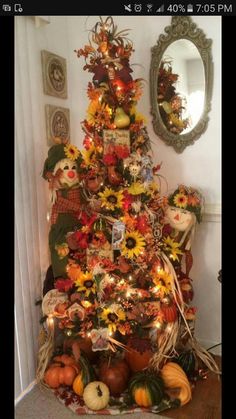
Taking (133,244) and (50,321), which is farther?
(50,321)

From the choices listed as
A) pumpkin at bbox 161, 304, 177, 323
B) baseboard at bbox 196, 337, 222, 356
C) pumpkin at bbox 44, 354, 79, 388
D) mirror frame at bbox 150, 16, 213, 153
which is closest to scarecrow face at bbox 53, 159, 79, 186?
mirror frame at bbox 150, 16, 213, 153

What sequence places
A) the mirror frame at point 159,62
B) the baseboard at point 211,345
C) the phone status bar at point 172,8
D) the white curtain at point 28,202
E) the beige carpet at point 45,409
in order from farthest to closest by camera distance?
the baseboard at point 211,345, the mirror frame at point 159,62, the white curtain at point 28,202, the beige carpet at point 45,409, the phone status bar at point 172,8

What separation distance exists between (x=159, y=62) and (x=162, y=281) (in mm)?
1048

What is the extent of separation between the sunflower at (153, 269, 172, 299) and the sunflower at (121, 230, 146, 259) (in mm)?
137

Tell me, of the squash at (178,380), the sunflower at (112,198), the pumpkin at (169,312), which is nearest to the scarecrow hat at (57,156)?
the sunflower at (112,198)

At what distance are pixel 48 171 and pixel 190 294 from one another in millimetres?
852

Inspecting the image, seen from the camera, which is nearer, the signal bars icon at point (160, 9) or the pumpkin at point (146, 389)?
the signal bars icon at point (160, 9)

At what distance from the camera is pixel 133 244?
1.24m

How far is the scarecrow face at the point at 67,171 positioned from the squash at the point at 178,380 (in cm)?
88

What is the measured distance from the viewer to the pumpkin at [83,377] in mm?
1272

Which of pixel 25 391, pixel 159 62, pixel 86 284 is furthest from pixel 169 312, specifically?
pixel 159 62

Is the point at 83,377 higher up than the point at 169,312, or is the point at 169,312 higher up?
the point at 169,312

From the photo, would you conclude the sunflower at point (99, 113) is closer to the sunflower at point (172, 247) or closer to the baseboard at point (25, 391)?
the sunflower at point (172, 247)

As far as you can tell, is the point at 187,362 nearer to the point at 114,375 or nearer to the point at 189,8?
the point at 114,375
